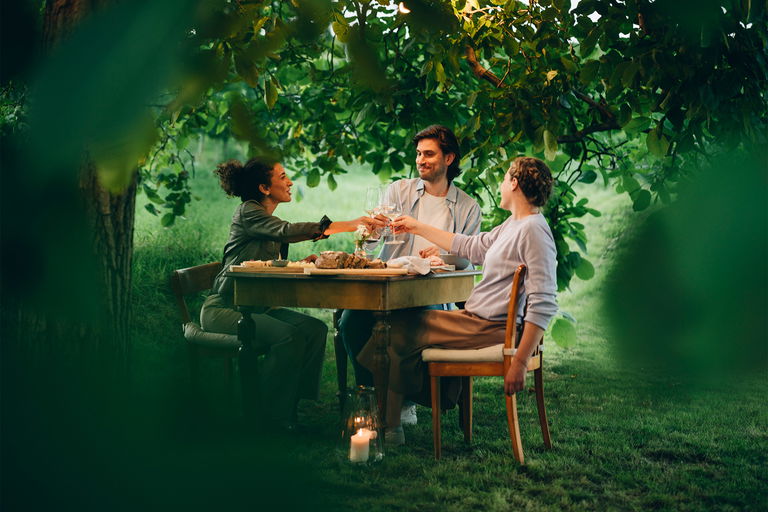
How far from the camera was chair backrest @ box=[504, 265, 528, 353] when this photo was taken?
274 cm

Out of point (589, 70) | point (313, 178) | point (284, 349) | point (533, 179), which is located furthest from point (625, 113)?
point (313, 178)

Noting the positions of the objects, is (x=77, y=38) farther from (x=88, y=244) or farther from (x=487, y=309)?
(x=487, y=309)

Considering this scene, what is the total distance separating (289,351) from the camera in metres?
3.25

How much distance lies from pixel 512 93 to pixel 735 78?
156 cm

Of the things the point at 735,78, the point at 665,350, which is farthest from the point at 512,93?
the point at 665,350

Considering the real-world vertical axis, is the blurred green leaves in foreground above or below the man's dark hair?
below

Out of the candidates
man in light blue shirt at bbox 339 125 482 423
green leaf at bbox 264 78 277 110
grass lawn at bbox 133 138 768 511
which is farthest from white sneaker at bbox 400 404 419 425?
green leaf at bbox 264 78 277 110

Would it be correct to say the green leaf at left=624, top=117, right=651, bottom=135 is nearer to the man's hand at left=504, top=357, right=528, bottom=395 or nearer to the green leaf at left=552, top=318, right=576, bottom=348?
the green leaf at left=552, top=318, right=576, bottom=348

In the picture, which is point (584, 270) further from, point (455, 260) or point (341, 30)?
point (341, 30)

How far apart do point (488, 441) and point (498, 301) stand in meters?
0.67

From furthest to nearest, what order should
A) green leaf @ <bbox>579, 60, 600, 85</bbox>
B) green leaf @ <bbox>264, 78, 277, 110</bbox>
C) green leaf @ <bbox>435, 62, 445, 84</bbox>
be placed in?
green leaf @ <bbox>579, 60, 600, 85</bbox>, green leaf @ <bbox>435, 62, 445, 84</bbox>, green leaf @ <bbox>264, 78, 277, 110</bbox>

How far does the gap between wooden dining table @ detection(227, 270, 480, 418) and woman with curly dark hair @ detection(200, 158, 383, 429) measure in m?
0.14

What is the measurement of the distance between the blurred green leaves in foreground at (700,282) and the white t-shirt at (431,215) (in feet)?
9.43

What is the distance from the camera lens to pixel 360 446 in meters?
2.73
